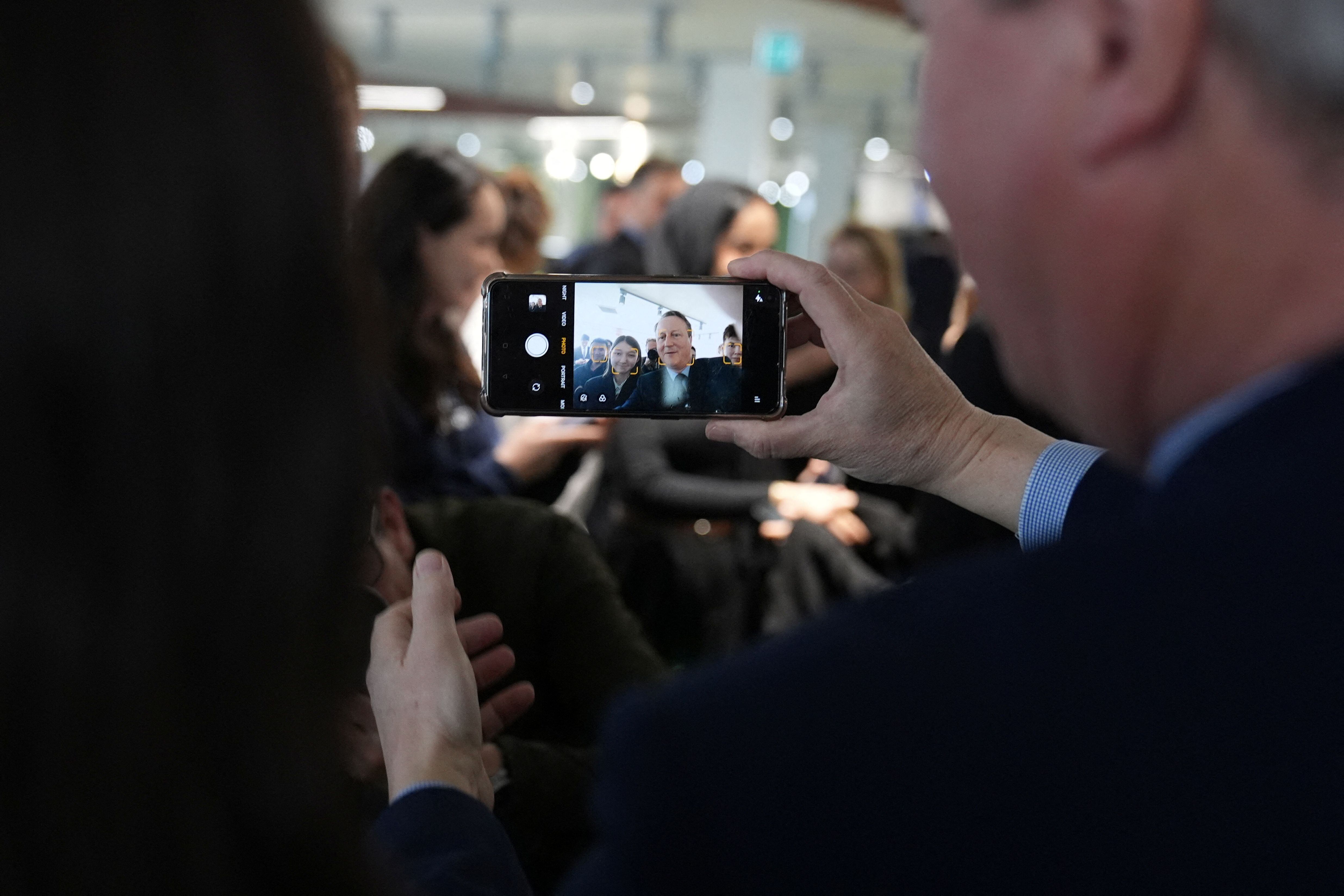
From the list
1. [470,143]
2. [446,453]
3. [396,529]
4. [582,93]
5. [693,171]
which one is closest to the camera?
[396,529]

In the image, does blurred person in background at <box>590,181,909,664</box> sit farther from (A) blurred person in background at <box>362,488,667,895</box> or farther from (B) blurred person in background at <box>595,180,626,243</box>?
(B) blurred person in background at <box>595,180,626,243</box>

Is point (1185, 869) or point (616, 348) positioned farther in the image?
point (616, 348)

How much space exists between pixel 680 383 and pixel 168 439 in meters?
0.94

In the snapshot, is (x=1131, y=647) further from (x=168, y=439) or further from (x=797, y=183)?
(x=797, y=183)

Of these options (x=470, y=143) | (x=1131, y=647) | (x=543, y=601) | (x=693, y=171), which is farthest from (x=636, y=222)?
(x=470, y=143)

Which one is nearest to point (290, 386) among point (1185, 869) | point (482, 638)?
point (1185, 869)

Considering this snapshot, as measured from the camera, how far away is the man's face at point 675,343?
4.44 ft

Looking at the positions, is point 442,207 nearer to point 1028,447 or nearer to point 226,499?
point 1028,447

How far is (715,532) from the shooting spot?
3189 millimetres

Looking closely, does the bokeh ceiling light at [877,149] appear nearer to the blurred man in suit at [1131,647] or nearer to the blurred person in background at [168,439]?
the blurred man in suit at [1131,647]

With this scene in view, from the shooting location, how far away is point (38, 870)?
17.3 inches

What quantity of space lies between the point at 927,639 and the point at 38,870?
345 mm

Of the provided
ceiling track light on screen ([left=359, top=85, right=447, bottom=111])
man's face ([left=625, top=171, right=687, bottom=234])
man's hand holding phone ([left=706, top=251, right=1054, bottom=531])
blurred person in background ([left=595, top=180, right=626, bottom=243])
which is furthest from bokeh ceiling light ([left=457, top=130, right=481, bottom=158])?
man's hand holding phone ([left=706, top=251, right=1054, bottom=531])

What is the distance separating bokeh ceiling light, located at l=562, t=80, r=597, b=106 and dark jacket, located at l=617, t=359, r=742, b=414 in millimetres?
14885
